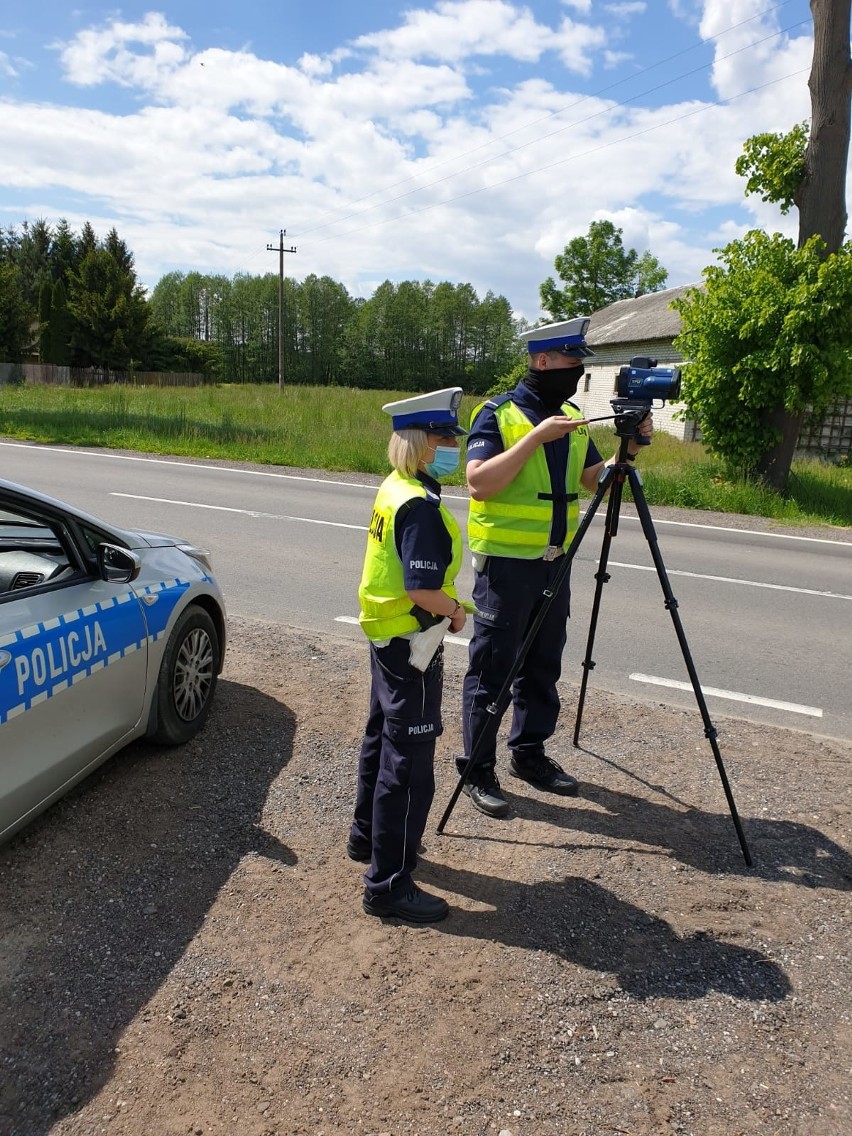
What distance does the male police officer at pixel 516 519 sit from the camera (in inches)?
138

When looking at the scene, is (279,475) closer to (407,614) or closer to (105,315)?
(407,614)

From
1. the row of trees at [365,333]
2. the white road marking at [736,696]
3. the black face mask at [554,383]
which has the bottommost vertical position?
the white road marking at [736,696]

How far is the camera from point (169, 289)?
107 meters

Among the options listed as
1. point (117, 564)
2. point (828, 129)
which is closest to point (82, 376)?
point (828, 129)

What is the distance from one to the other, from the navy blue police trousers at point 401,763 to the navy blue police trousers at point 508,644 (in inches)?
24.2

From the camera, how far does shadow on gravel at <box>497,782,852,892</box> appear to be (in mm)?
3352

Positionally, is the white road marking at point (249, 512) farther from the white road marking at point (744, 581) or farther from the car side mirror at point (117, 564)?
the car side mirror at point (117, 564)

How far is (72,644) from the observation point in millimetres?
3191

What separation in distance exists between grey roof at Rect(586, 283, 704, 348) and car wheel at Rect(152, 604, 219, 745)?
26.6 meters

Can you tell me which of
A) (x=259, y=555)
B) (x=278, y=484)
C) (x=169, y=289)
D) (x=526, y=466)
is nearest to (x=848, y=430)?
(x=278, y=484)

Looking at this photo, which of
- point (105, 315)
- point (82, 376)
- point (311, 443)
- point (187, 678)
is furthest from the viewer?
point (105, 315)

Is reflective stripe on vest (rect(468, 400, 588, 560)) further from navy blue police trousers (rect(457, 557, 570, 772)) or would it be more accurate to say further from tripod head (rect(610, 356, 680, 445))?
tripod head (rect(610, 356, 680, 445))

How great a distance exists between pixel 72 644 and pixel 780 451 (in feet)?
44.6

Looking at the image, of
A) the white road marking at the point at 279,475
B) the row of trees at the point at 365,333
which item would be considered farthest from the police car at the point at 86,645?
the row of trees at the point at 365,333
